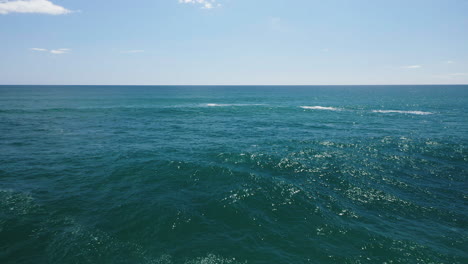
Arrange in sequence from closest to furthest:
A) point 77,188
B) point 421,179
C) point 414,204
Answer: point 414,204, point 77,188, point 421,179

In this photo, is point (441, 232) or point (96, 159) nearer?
point (441, 232)

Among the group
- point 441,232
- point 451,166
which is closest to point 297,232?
point 441,232

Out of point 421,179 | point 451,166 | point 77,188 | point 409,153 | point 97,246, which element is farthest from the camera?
point 409,153

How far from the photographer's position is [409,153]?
1307 inches

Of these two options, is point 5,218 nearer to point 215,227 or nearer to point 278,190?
point 215,227

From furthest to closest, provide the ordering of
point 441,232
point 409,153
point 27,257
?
point 409,153 < point 441,232 < point 27,257

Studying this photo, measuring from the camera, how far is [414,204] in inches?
789

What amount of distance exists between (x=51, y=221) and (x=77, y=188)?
219 inches

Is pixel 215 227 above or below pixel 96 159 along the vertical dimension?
below

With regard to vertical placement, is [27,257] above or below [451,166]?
below

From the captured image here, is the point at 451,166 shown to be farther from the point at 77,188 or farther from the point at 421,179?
the point at 77,188

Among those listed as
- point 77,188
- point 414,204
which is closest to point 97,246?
point 77,188

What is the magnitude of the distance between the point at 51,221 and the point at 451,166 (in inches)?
1739

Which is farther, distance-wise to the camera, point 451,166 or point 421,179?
point 451,166
